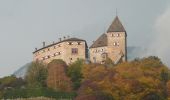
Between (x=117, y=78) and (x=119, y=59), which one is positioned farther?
(x=119, y=59)

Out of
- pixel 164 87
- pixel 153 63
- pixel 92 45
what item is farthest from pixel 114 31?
pixel 164 87

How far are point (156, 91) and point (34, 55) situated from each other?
128ft

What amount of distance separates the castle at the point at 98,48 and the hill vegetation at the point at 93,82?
551 cm

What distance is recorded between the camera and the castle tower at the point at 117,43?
120 m

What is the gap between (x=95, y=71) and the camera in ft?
349

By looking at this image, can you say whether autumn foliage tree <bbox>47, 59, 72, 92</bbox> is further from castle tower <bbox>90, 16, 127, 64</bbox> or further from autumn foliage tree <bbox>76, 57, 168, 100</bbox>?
castle tower <bbox>90, 16, 127, 64</bbox>

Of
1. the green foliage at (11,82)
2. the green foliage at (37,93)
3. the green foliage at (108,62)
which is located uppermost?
the green foliage at (108,62)

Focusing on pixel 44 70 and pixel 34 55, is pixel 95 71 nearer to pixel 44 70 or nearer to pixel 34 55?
pixel 44 70

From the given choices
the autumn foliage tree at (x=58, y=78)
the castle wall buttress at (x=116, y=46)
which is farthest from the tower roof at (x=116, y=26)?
the autumn foliage tree at (x=58, y=78)

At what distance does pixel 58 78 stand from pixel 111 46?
1801 centimetres

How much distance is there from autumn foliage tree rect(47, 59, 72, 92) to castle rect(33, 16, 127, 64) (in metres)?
13.0

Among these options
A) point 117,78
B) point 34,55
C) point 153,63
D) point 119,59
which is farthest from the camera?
point 34,55

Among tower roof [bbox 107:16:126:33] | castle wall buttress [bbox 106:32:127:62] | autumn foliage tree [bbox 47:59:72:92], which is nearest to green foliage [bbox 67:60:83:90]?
autumn foliage tree [bbox 47:59:72:92]

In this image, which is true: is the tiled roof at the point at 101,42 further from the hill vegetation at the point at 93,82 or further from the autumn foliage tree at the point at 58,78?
the autumn foliage tree at the point at 58,78
